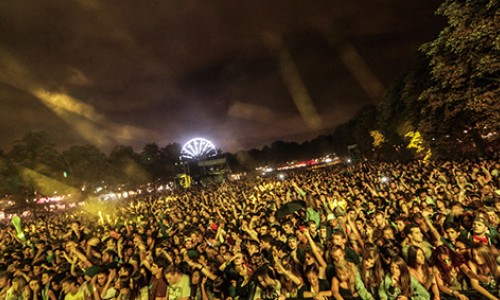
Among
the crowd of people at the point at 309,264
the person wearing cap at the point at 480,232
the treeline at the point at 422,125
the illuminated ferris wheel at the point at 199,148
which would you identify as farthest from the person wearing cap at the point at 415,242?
the illuminated ferris wheel at the point at 199,148

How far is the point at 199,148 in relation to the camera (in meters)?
58.3

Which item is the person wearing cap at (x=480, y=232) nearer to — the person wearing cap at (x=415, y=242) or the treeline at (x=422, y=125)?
the person wearing cap at (x=415, y=242)

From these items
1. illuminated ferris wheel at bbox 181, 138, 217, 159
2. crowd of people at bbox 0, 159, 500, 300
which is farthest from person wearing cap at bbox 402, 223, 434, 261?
illuminated ferris wheel at bbox 181, 138, 217, 159

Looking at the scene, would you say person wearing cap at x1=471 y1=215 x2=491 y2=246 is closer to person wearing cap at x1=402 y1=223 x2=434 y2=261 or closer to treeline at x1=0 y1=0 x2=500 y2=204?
person wearing cap at x1=402 y1=223 x2=434 y2=261

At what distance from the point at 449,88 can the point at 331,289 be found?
1709cm

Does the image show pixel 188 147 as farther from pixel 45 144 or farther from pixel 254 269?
pixel 254 269

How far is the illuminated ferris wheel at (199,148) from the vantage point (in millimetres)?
57375

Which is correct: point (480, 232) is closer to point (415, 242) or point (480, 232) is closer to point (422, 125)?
point (415, 242)

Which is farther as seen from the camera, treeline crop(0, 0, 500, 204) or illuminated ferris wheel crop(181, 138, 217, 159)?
illuminated ferris wheel crop(181, 138, 217, 159)

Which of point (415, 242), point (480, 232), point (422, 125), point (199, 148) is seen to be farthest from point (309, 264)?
point (199, 148)

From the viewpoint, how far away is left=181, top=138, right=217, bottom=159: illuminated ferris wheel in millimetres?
57375

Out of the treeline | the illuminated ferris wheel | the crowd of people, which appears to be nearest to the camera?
the crowd of people

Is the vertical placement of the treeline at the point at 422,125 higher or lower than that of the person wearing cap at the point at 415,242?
higher

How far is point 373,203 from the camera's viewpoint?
8.93m
